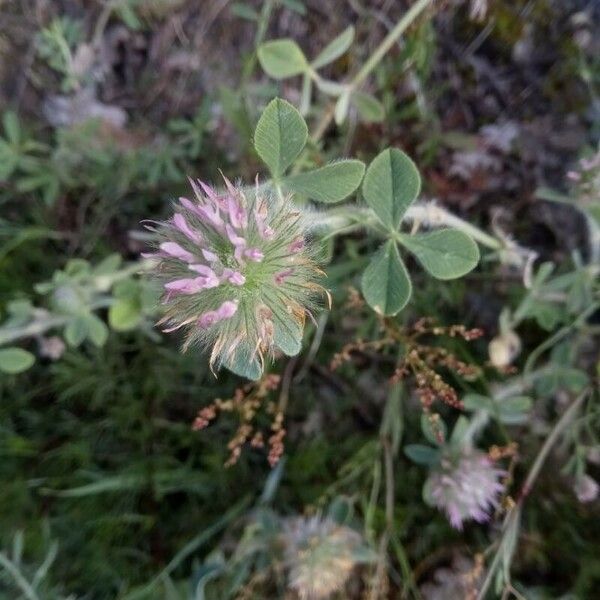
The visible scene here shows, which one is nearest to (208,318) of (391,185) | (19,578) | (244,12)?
(391,185)

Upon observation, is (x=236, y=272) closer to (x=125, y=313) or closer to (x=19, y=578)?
(x=125, y=313)

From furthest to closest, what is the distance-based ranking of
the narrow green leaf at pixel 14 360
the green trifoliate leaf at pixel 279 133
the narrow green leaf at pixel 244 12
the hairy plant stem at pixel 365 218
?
the narrow green leaf at pixel 244 12, the narrow green leaf at pixel 14 360, the hairy plant stem at pixel 365 218, the green trifoliate leaf at pixel 279 133

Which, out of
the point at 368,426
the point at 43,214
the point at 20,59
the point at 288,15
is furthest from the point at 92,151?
the point at 368,426

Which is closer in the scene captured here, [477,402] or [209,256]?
[209,256]

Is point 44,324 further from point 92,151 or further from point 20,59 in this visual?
point 20,59

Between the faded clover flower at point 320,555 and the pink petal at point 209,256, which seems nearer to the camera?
the pink petal at point 209,256

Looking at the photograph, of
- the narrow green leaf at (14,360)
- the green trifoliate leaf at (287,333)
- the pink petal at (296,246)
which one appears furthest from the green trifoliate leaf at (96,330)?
the pink petal at (296,246)

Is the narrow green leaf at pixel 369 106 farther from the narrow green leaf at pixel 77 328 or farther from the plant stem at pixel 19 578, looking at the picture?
the plant stem at pixel 19 578
